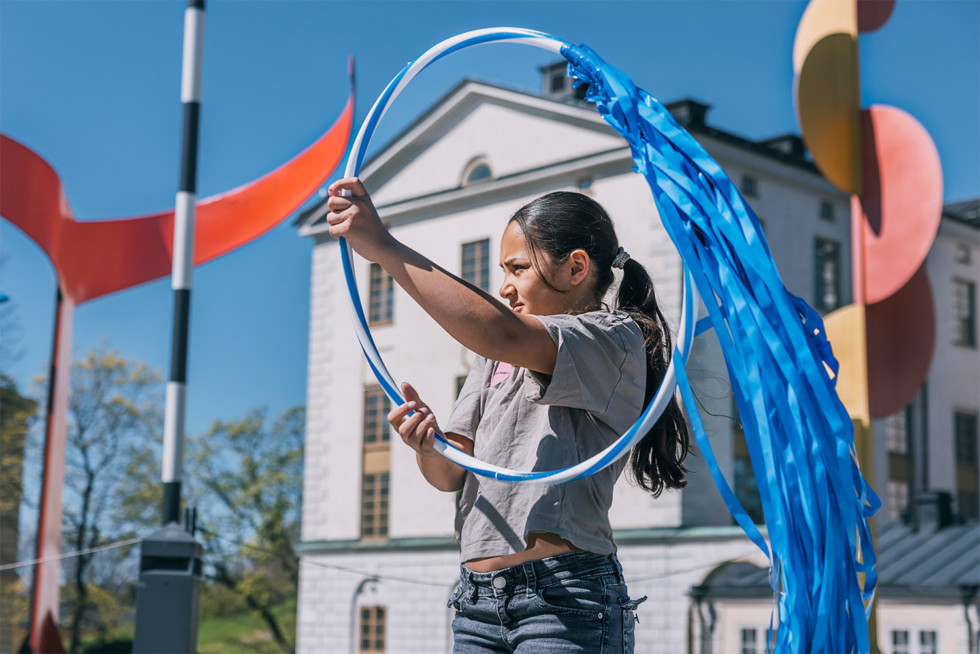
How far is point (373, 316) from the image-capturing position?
30984 millimetres

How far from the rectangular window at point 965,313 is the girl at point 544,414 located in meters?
29.7

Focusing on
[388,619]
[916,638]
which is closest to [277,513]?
[388,619]

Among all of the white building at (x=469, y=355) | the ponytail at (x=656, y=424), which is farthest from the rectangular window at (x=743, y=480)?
the ponytail at (x=656, y=424)

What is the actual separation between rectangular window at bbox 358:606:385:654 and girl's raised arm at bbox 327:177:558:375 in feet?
95.8

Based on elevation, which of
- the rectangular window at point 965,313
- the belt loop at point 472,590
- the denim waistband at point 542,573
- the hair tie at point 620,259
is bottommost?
the belt loop at point 472,590

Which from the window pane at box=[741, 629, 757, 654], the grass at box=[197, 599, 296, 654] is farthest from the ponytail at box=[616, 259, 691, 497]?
the grass at box=[197, 599, 296, 654]

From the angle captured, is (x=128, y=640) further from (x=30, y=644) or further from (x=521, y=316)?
(x=521, y=316)

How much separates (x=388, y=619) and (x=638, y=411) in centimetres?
2876

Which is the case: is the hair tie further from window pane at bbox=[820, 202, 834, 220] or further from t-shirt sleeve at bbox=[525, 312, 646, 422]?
window pane at bbox=[820, 202, 834, 220]

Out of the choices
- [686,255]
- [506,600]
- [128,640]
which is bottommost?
[128,640]

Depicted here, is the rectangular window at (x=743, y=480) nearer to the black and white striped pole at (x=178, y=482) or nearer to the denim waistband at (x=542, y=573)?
the black and white striped pole at (x=178, y=482)

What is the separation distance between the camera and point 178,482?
773cm

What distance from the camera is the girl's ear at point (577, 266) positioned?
2.59 m

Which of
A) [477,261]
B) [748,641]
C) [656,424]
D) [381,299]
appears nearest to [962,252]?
[477,261]
